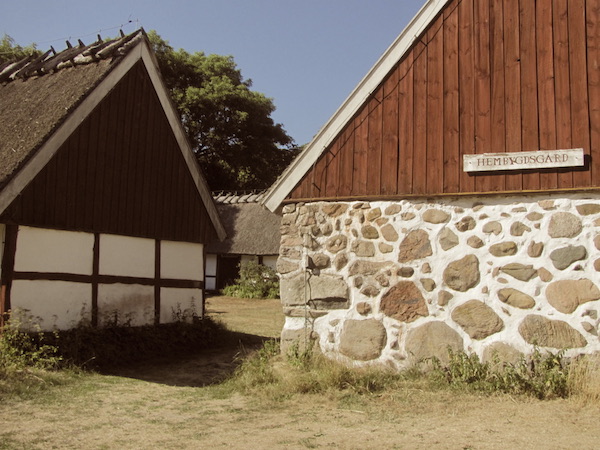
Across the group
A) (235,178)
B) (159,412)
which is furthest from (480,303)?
(235,178)

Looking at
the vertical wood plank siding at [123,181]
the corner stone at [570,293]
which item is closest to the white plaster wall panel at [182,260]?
the vertical wood plank siding at [123,181]

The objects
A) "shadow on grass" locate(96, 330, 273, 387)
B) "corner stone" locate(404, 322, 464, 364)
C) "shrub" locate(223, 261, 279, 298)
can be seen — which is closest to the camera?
"corner stone" locate(404, 322, 464, 364)

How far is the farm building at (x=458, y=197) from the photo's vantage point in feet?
22.7

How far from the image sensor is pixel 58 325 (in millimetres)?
10016

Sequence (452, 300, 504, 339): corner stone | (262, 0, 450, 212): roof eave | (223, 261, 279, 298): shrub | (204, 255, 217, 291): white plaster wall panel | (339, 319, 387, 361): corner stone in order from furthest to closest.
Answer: (204, 255, 217, 291): white plaster wall panel < (223, 261, 279, 298): shrub < (262, 0, 450, 212): roof eave < (339, 319, 387, 361): corner stone < (452, 300, 504, 339): corner stone

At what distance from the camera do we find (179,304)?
40.8ft

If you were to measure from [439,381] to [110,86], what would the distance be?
7.43 metres

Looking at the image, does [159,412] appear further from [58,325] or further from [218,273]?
[218,273]

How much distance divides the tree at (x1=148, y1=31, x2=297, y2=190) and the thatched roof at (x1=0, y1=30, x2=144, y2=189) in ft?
76.3

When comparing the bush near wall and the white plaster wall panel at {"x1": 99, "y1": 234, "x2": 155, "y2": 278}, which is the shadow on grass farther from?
the white plaster wall panel at {"x1": 99, "y1": 234, "x2": 155, "y2": 278}

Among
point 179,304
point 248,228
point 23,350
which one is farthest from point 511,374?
point 248,228

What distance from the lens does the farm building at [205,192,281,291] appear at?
2602cm

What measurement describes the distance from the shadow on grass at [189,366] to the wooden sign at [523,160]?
162 inches

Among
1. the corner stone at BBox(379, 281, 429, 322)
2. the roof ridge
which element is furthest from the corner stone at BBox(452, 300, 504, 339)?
the roof ridge
